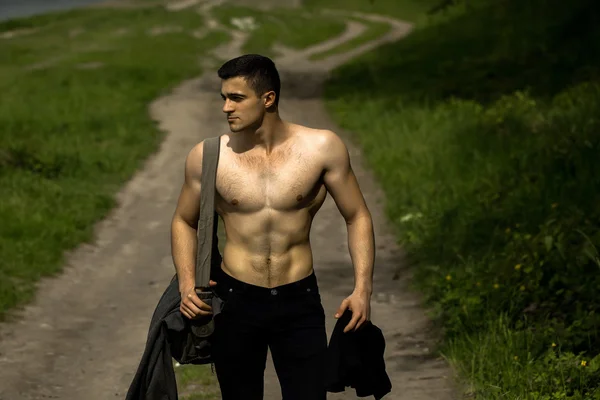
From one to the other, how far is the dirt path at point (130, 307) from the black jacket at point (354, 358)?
2434 mm

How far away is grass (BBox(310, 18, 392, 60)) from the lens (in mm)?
34312

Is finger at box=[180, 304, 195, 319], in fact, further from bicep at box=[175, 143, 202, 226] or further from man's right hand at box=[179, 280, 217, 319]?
bicep at box=[175, 143, 202, 226]

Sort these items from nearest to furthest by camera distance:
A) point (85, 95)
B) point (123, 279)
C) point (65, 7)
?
point (123, 279) → point (85, 95) → point (65, 7)

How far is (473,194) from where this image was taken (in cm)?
1227

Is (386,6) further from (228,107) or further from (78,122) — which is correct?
(228,107)

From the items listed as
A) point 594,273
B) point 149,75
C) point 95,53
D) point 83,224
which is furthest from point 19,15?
point 594,273

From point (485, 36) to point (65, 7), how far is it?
37.5 m

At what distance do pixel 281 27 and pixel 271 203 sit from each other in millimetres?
37986

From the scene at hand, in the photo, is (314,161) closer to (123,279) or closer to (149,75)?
(123,279)

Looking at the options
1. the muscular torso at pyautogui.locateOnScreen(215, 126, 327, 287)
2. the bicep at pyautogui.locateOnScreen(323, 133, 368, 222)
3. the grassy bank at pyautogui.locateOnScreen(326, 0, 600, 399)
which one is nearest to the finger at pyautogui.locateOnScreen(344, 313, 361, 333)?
the muscular torso at pyautogui.locateOnScreen(215, 126, 327, 287)

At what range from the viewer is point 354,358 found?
4754 mm

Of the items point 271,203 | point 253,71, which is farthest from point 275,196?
point 253,71

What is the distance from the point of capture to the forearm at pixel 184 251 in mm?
4785

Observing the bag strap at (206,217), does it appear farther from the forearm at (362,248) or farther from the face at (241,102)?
the forearm at (362,248)
